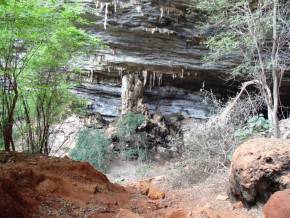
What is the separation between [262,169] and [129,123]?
8.90m

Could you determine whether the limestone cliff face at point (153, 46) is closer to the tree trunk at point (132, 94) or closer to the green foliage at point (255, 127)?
the tree trunk at point (132, 94)

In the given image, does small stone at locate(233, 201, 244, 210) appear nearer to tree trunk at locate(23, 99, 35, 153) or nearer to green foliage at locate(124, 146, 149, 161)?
tree trunk at locate(23, 99, 35, 153)

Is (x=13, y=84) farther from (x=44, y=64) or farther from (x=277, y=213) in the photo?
(x=277, y=213)

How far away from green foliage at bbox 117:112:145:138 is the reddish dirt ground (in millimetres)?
6387

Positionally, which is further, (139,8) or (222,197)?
(139,8)

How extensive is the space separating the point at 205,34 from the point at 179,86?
4.38 meters

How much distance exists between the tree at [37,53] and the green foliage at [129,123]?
4.96 m

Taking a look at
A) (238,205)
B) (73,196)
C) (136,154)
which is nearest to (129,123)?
(136,154)

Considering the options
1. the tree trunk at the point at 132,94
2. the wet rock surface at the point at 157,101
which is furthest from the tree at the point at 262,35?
the wet rock surface at the point at 157,101

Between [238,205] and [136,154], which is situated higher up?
[238,205]

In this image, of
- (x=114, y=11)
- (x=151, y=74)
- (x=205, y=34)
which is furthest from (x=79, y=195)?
(x=151, y=74)

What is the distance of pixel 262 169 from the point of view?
482 cm

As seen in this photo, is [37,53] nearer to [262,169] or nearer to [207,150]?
[207,150]

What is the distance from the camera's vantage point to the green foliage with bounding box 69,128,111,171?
12078 mm
